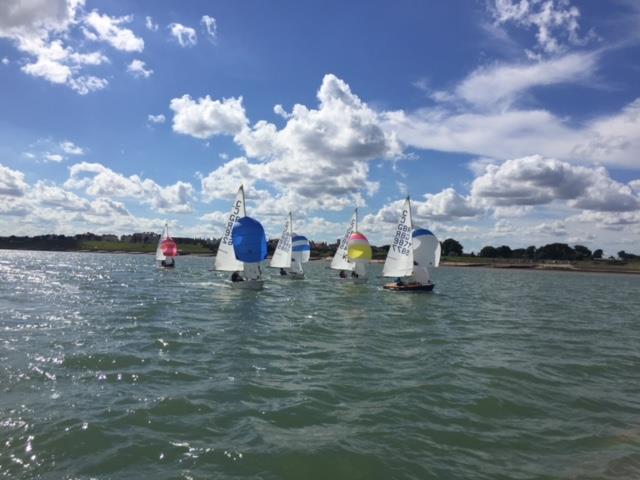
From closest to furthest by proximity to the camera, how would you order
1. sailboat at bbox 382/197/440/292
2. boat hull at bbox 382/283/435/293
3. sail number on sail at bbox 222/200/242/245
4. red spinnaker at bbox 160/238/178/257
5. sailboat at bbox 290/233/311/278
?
sail number on sail at bbox 222/200/242/245 < boat hull at bbox 382/283/435/293 < sailboat at bbox 382/197/440/292 < sailboat at bbox 290/233/311/278 < red spinnaker at bbox 160/238/178/257

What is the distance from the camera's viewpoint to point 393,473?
8344 mm

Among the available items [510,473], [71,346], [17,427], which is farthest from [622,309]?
[17,427]

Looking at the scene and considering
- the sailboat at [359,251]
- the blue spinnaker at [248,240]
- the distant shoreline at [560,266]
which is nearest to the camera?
the blue spinnaker at [248,240]

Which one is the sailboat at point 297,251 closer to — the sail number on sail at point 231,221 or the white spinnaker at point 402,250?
the white spinnaker at point 402,250

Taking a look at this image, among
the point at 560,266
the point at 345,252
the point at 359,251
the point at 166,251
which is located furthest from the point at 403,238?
the point at 560,266

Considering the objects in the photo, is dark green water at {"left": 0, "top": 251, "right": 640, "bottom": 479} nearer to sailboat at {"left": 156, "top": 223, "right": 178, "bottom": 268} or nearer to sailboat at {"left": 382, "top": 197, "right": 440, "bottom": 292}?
sailboat at {"left": 382, "top": 197, "right": 440, "bottom": 292}

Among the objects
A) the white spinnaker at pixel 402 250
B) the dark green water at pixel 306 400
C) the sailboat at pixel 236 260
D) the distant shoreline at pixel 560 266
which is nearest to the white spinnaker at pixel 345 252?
the white spinnaker at pixel 402 250

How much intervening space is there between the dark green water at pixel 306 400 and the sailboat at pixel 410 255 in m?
18.9

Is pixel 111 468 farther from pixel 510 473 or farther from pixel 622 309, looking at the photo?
pixel 622 309

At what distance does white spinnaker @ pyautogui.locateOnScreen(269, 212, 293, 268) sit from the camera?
184 feet

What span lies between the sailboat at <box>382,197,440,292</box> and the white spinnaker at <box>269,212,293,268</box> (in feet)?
48.5

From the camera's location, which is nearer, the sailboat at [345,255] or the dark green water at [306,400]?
the dark green water at [306,400]

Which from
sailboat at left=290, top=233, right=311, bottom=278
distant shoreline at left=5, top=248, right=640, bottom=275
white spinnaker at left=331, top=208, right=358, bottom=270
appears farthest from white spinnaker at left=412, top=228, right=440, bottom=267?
distant shoreline at left=5, top=248, right=640, bottom=275

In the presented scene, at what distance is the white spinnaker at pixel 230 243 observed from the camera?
3978cm
